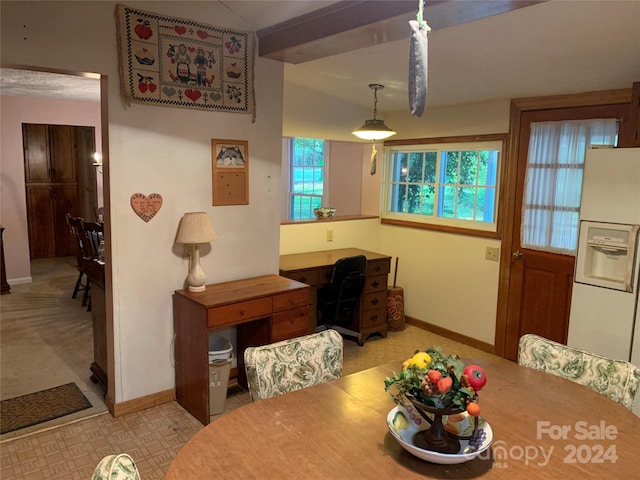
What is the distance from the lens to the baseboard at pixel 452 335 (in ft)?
14.0

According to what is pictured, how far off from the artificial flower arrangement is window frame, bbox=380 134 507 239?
9.77 ft

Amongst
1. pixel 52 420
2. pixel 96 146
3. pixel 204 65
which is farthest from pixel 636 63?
pixel 96 146

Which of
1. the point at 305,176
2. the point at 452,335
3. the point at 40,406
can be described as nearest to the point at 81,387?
the point at 40,406

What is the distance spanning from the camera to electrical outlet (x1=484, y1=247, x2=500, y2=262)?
4.14 metres

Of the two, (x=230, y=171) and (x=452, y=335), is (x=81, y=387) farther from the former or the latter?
(x=452, y=335)

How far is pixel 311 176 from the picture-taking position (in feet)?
25.1

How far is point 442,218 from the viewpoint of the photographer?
468 cm

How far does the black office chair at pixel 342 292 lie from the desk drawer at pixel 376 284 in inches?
7.3

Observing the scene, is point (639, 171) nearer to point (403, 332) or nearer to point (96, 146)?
point (403, 332)

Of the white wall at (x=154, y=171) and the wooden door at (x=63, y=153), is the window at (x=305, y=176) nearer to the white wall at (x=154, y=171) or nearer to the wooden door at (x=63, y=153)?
the wooden door at (x=63, y=153)

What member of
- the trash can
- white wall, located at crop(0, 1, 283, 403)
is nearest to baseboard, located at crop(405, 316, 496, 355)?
white wall, located at crop(0, 1, 283, 403)

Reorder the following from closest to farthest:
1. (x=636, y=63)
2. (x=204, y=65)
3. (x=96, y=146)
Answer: (x=636, y=63)
(x=204, y=65)
(x=96, y=146)

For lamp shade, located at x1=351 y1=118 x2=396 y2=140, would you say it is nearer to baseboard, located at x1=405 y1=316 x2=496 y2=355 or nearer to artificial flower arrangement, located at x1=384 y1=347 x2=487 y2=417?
baseboard, located at x1=405 y1=316 x2=496 y2=355

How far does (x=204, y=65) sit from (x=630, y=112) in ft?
9.23
